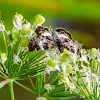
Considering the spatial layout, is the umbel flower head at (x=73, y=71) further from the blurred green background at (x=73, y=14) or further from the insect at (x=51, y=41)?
the blurred green background at (x=73, y=14)

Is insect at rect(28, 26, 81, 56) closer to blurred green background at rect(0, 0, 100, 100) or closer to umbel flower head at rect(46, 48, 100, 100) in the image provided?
umbel flower head at rect(46, 48, 100, 100)

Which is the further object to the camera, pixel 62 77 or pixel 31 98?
pixel 31 98

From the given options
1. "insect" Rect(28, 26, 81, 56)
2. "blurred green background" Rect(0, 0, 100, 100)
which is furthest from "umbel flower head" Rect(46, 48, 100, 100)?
"blurred green background" Rect(0, 0, 100, 100)

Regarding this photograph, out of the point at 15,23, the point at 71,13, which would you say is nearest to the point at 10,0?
the point at 71,13

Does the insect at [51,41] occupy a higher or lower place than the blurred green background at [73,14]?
lower

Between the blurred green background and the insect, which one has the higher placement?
the blurred green background

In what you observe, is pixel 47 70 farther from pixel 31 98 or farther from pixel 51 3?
pixel 51 3

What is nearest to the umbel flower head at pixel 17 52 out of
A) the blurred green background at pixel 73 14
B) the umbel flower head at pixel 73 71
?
the umbel flower head at pixel 73 71

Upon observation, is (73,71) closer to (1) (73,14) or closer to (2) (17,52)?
(2) (17,52)
